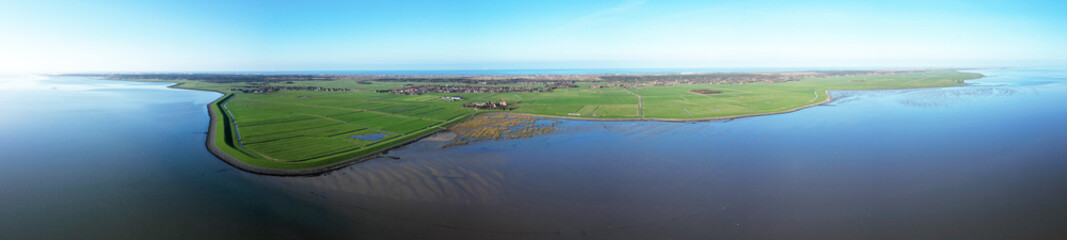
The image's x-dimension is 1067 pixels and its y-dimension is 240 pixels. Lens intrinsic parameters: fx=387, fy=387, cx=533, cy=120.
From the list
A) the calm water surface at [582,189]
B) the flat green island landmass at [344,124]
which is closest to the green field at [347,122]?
the flat green island landmass at [344,124]

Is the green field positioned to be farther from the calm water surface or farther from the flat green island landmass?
the calm water surface

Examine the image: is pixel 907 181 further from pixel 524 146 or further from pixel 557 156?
pixel 524 146

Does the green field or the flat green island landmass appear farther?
the green field

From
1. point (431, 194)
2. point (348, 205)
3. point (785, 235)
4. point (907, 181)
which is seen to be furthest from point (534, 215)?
point (907, 181)

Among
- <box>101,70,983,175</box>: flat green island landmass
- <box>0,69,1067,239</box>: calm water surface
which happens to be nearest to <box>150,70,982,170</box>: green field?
<box>101,70,983,175</box>: flat green island landmass

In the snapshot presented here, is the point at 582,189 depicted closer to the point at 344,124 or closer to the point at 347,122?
the point at 344,124

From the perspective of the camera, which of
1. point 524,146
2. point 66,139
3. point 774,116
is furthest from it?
point 774,116

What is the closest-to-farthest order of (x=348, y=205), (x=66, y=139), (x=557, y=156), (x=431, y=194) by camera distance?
1. (x=348, y=205)
2. (x=431, y=194)
3. (x=557, y=156)
4. (x=66, y=139)

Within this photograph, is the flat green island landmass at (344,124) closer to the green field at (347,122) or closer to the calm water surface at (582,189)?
the green field at (347,122)
